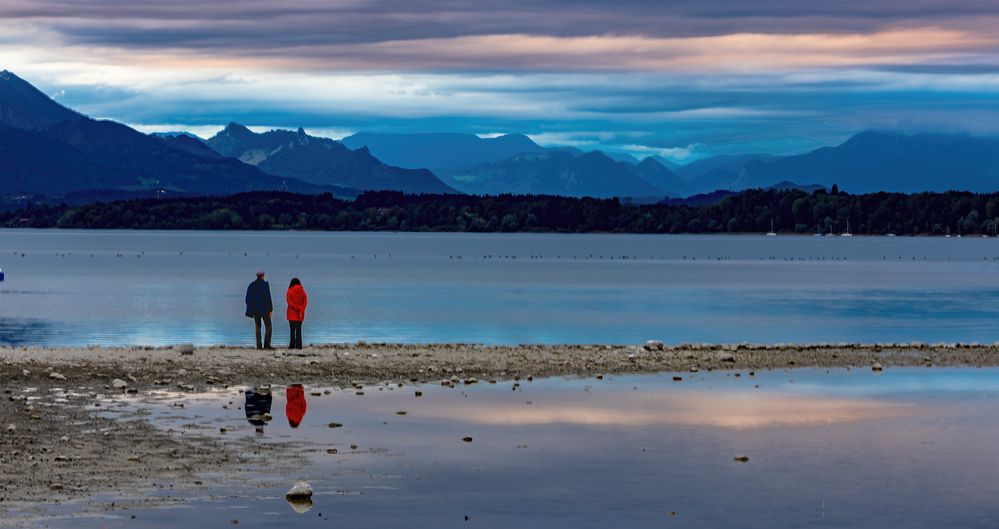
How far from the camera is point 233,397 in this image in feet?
113

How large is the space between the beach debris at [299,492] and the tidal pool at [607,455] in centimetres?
21

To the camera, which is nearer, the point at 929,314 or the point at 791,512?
the point at 791,512

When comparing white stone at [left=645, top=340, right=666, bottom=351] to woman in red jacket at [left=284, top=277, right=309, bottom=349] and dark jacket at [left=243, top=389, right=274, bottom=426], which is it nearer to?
woman in red jacket at [left=284, top=277, right=309, bottom=349]

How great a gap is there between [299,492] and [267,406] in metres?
10.7

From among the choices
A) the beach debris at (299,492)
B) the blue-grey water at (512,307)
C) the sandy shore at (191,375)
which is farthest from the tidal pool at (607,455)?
the blue-grey water at (512,307)

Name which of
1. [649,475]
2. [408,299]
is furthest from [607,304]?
[649,475]

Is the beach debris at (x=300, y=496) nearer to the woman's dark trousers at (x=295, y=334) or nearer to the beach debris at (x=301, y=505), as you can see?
the beach debris at (x=301, y=505)

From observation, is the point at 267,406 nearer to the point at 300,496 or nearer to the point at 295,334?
the point at 300,496

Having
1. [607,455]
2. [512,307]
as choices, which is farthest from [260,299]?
[512,307]

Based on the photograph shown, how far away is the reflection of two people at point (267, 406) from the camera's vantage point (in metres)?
30.4

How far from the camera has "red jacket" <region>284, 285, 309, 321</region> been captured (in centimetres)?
4503

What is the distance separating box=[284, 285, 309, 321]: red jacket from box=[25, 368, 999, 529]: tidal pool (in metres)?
A: 8.66

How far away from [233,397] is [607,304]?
6617 cm

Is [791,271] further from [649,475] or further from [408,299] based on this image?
[649,475]
